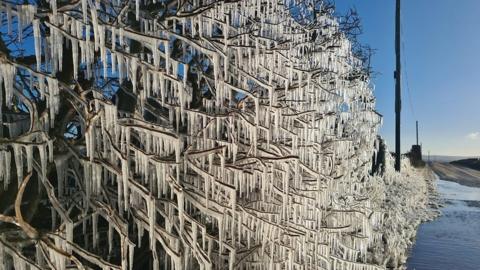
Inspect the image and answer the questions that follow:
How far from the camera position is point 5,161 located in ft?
7.64

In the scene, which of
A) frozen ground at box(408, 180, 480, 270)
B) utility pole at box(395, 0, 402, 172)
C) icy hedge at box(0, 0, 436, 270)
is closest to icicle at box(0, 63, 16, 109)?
icy hedge at box(0, 0, 436, 270)

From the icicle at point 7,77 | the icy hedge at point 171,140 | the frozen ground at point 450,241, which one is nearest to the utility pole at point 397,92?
the frozen ground at point 450,241

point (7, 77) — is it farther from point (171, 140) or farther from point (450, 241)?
point (450, 241)

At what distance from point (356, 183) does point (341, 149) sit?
1451mm

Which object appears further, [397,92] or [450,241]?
[397,92]

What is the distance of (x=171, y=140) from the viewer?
2.70 m

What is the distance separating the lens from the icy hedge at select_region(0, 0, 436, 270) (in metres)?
2.39

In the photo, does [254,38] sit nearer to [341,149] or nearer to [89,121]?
[89,121]

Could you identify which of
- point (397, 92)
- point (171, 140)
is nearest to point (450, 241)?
point (397, 92)

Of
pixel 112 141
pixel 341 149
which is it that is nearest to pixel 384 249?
pixel 341 149

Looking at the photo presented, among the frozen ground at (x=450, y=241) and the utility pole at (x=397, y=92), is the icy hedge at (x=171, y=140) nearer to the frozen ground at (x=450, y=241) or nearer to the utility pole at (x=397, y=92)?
the frozen ground at (x=450, y=241)

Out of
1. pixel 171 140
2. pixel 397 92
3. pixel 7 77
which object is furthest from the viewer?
pixel 397 92

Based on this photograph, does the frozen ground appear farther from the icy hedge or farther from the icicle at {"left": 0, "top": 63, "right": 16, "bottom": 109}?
the icicle at {"left": 0, "top": 63, "right": 16, "bottom": 109}

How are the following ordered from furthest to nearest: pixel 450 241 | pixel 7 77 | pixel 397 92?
pixel 397 92 < pixel 450 241 < pixel 7 77
